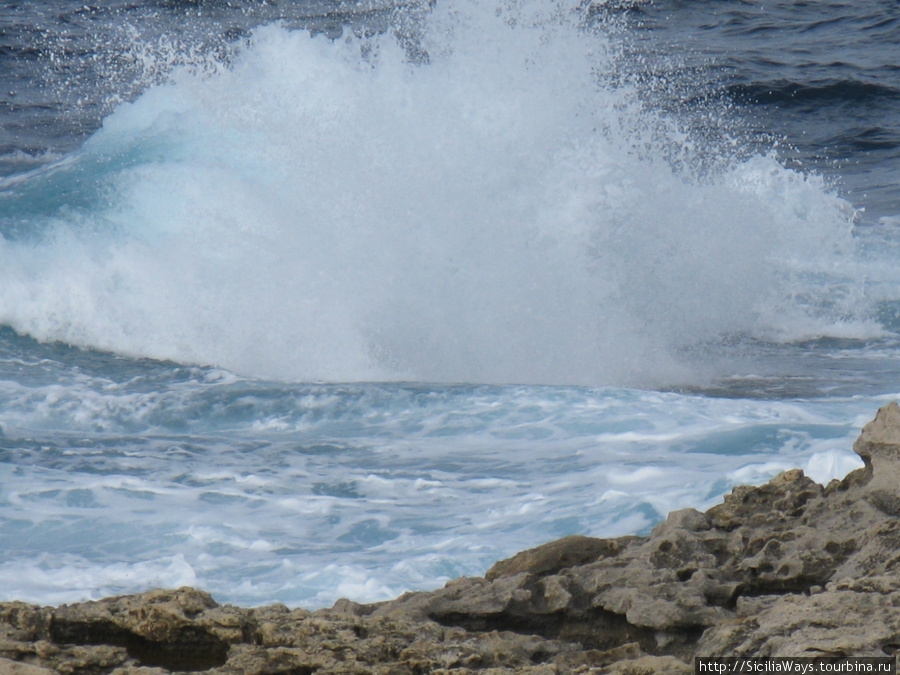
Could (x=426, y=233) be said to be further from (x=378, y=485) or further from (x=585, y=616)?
(x=585, y=616)

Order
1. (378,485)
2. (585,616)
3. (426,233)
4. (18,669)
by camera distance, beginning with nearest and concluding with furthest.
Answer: (18,669)
(585,616)
(378,485)
(426,233)

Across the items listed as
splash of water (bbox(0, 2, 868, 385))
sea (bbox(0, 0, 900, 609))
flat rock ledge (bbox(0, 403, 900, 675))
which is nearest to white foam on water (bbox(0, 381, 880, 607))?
sea (bbox(0, 0, 900, 609))

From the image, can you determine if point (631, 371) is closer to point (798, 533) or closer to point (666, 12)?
point (798, 533)

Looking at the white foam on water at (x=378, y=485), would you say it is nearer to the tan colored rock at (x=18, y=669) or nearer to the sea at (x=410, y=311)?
the sea at (x=410, y=311)

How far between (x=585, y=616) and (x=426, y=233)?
5409mm

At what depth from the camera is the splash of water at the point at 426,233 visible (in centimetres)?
677

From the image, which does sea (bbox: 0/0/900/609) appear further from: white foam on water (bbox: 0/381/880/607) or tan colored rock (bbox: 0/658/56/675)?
tan colored rock (bbox: 0/658/56/675)

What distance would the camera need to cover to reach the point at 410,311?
22.7 feet

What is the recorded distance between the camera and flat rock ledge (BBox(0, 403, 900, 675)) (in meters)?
1.76

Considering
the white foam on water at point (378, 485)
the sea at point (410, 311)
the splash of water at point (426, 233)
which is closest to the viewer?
the white foam on water at point (378, 485)

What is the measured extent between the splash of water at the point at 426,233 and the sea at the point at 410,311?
0.09ft

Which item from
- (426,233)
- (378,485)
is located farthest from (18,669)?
(426,233)

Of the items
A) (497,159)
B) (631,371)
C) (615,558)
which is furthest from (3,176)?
(615,558)

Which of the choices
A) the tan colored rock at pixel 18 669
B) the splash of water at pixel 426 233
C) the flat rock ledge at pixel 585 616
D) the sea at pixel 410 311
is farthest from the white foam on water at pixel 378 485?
the tan colored rock at pixel 18 669
